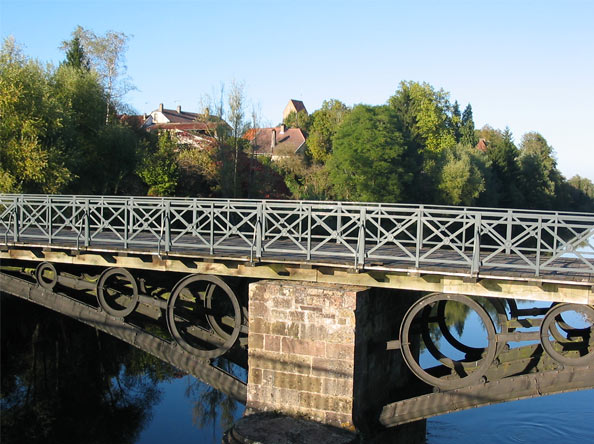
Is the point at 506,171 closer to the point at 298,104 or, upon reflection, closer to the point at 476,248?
the point at 476,248

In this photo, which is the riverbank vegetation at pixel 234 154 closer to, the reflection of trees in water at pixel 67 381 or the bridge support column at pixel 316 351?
the reflection of trees in water at pixel 67 381

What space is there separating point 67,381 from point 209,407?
4453mm

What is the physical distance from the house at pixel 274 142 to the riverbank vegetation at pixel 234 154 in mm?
889

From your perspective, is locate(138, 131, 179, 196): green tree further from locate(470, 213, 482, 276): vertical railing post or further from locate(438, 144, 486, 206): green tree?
locate(470, 213, 482, 276): vertical railing post

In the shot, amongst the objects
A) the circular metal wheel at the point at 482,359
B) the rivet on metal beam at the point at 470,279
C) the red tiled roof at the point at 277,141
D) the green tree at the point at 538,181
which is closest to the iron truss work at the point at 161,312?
the circular metal wheel at the point at 482,359

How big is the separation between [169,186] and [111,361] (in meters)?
14.6

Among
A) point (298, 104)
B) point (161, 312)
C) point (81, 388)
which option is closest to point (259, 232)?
point (161, 312)

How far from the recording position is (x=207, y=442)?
14117 millimetres

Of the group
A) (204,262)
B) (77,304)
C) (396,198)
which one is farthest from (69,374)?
(396,198)

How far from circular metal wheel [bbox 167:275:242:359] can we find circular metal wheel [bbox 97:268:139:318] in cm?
96

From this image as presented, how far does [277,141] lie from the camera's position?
62562 millimetres

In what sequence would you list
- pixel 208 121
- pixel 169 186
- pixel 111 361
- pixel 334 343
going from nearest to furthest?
pixel 334 343, pixel 111 361, pixel 169 186, pixel 208 121

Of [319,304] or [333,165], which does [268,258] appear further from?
[333,165]

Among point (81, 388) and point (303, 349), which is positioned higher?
point (303, 349)
